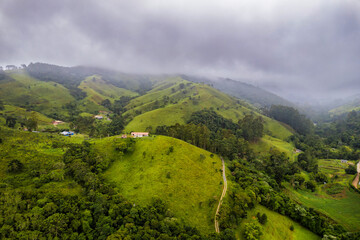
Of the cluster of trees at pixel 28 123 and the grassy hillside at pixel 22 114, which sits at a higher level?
the cluster of trees at pixel 28 123

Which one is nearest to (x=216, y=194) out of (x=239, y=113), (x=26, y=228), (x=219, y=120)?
(x=26, y=228)

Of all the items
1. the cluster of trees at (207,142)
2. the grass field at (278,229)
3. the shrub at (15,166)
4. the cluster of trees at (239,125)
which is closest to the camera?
the grass field at (278,229)

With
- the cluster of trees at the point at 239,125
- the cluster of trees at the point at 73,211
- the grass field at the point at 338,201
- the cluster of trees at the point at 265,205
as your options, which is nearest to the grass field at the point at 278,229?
the cluster of trees at the point at 265,205

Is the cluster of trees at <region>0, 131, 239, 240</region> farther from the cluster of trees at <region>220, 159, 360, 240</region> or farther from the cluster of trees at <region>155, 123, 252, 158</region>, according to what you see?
the cluster of trees at <region>155, 123, 252, 158</region>

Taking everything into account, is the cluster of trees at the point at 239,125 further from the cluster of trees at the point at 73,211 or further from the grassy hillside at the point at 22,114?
the grassy hillside at the point at 22,114

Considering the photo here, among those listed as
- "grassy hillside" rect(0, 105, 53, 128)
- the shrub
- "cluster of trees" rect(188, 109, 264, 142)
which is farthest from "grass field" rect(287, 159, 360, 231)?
"grassy hillside" rect(0, 105, 53, 128)

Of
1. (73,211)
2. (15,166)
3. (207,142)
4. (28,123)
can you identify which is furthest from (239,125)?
(28,123)
